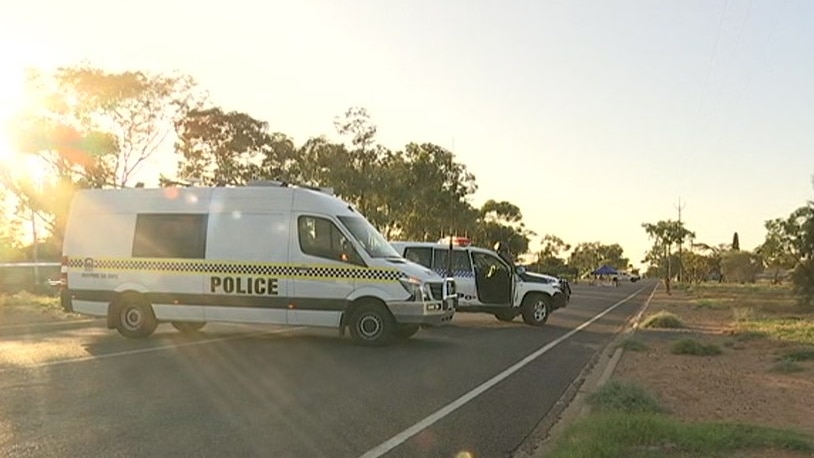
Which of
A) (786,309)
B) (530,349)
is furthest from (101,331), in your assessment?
(786,309)

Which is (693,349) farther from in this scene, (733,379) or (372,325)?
(372,325)

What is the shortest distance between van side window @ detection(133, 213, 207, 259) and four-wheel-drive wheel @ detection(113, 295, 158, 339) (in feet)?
2.97

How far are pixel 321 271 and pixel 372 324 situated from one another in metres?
1.35

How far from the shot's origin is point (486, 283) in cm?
2069

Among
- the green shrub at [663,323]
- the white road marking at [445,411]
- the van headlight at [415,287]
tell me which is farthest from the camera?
the green shrub at [663,323]

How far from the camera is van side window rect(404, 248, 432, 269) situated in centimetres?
2156

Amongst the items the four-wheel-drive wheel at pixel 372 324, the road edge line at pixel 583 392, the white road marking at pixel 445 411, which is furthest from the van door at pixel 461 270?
the four-wheel-drive wheel at pixel 372 324

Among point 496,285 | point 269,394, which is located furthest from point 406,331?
point 269,394

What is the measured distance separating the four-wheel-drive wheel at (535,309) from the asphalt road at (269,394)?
5083mm

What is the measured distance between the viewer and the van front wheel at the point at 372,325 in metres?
14.4

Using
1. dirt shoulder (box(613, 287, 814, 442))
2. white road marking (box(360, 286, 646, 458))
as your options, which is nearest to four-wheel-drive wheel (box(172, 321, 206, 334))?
white road marking (box(360, 286, 646, 458))

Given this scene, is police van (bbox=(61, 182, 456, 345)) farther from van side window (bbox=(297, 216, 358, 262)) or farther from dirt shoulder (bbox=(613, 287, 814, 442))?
dirt shoulder (bbox=(613, 287, 814, 442))

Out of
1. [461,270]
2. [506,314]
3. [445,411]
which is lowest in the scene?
[445,411]

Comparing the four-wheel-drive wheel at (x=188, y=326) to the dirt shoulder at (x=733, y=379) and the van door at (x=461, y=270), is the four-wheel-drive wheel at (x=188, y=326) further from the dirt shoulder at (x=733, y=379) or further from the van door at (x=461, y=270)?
the dirt shoulder at (x=733, y=379)
